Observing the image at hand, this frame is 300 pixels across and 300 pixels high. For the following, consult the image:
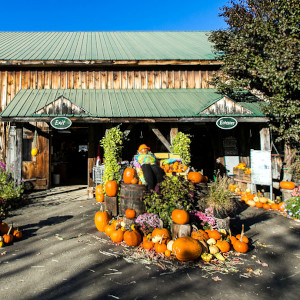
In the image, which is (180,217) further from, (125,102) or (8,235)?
(125,102)

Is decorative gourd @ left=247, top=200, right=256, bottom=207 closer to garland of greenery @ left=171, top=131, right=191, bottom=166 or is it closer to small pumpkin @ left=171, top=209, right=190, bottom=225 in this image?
garland of greenery @ left=171, top=131, right=191, bottom=166

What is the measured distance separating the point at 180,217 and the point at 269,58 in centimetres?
772

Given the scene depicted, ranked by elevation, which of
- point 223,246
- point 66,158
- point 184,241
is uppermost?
point 66,158

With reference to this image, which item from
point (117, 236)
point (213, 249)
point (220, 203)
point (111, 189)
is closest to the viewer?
point (213, 249)

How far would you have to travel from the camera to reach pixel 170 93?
32.9ft

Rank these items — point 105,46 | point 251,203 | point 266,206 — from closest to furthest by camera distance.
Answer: point 266,206, point 251,203, point 105,46

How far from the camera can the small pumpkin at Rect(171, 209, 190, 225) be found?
420cm

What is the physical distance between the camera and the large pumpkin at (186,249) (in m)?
3.74

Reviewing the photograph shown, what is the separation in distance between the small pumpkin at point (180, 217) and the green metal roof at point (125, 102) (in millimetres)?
4387

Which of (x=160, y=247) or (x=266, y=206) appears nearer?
(x=160, y=247)

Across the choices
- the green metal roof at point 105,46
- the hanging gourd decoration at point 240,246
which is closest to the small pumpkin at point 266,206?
the hanging gourd decoration at point 240,246

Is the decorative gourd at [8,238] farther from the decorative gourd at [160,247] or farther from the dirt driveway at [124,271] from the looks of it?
the decorative gourd at [160,247]

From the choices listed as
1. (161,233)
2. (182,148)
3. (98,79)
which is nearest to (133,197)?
(161,233)

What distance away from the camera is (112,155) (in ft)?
22.8
